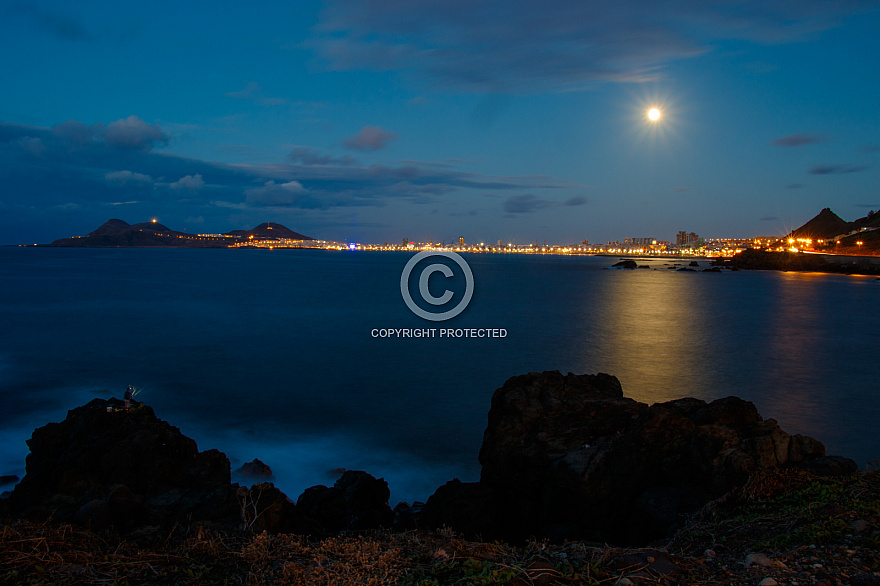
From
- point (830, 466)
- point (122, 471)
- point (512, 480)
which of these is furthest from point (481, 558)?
point (122, 471)

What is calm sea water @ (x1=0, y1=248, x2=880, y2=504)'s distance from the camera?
12.8 meters

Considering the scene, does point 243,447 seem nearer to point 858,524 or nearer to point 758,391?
point 858,524

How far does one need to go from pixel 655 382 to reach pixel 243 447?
14.0 m

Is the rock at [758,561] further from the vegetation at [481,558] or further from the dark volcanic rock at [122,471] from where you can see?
the dark volcanic rock at [122,471]

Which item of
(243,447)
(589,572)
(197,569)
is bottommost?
(243,447)

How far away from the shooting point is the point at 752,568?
3.77 metres

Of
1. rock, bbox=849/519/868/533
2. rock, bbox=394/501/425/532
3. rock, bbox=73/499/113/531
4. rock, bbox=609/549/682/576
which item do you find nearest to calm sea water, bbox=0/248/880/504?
rock, bbox=394/501/425/532

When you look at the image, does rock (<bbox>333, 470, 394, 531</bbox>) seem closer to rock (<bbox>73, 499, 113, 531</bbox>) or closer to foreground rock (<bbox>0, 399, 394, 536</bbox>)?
foreground rock (<bbox>0, 399, 394, 536</bbox>)

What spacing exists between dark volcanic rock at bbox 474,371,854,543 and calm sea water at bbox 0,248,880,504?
277 cm

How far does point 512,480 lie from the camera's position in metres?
8.43

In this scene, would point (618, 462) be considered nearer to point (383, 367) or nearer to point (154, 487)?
point (154, 487)

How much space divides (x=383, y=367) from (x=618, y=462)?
14.3 m

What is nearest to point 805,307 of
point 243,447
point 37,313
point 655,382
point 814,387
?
point 814,387

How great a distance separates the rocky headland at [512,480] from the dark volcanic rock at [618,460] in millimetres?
19
